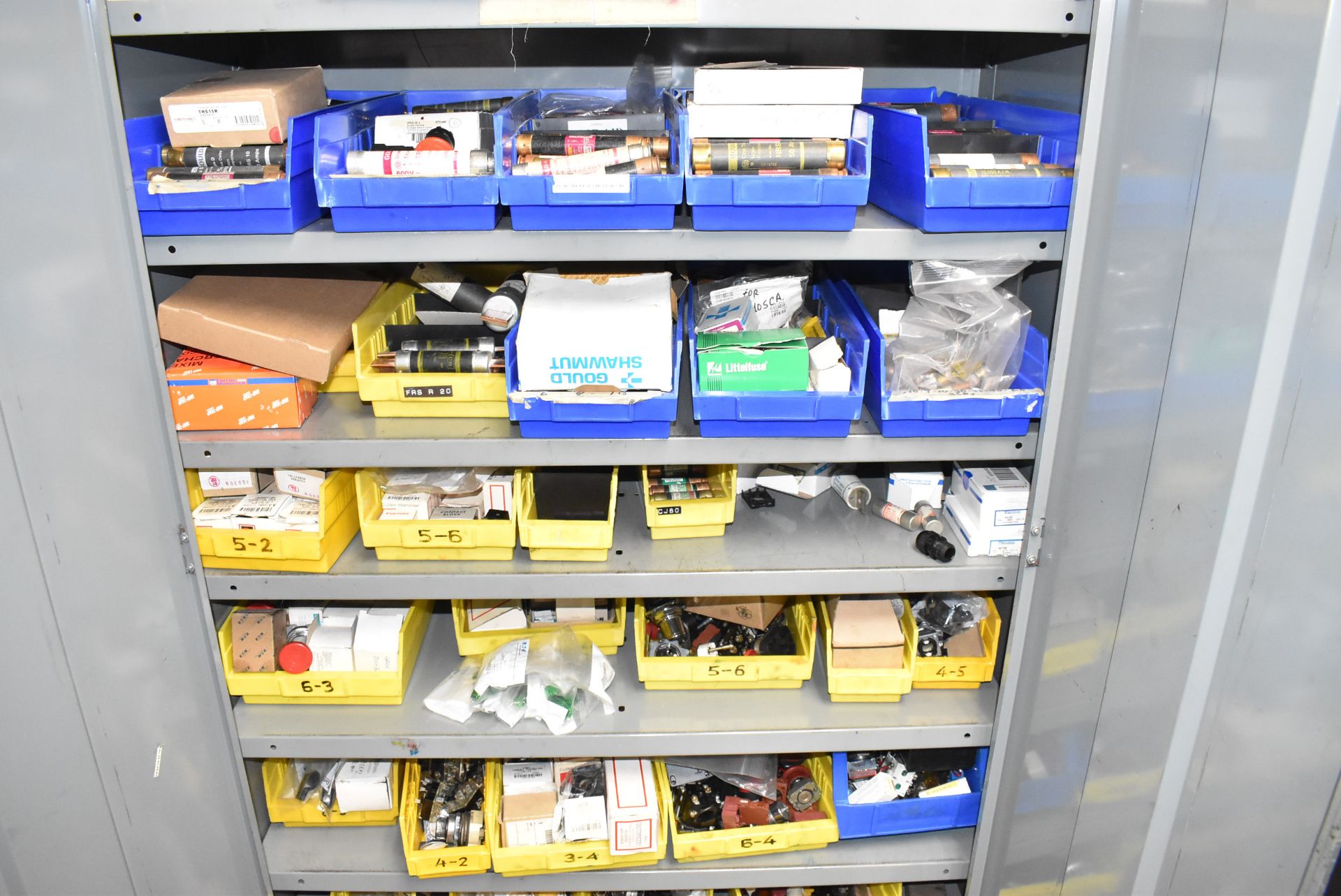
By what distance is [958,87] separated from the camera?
1.64 m

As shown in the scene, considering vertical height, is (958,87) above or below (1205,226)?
above

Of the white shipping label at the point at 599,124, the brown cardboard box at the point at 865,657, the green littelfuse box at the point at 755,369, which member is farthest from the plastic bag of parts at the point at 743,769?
the white shipping label at the point at 599,124

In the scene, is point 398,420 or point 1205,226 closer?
point 1205,226

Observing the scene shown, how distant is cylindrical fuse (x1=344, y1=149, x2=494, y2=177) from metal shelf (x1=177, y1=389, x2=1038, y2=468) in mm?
358

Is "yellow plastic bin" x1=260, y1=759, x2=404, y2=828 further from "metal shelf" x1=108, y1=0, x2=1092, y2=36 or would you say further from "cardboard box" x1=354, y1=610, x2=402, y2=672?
"metal shelf" x1=108, y1=0, x2=1092, y2=36

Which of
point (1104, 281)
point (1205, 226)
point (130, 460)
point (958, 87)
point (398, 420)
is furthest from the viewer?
point (958, 87)

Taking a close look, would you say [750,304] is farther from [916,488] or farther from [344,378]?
[344,378]

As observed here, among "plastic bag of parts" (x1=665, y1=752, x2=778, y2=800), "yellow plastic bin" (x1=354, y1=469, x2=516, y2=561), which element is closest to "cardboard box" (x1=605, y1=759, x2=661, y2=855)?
"plastic bag of parts" (x1=665, y1=752, x2=778, y2=800)

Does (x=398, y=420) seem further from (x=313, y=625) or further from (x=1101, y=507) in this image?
(x=1101, y=507)

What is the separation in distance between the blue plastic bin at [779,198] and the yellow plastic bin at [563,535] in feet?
1.53

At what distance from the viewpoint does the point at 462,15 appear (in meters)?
1.06

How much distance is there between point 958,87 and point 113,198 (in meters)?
1.36

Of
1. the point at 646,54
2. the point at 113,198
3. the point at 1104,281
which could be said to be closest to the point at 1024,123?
the point at 1104,281

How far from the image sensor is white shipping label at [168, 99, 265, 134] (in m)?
1.15
